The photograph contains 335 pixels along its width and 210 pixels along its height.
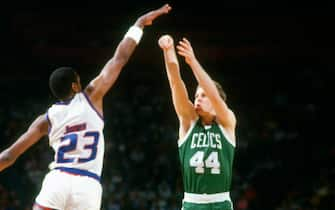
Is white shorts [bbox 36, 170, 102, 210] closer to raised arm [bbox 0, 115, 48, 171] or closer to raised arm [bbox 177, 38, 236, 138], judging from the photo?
raised arm [bbox 0, 115, 48, 171]

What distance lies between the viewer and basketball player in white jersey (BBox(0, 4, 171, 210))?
199 inches

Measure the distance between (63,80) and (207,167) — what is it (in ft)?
4.44

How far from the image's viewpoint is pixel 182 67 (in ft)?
49.9

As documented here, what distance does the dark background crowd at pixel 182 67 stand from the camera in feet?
45.1

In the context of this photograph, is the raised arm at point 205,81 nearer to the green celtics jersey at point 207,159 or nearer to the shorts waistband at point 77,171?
the green celtics jersey at point 207,159

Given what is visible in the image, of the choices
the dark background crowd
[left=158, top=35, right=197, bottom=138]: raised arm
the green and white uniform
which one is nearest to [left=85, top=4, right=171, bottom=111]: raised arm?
[left=158, top=35, right=197, bottom=138]: raised arm

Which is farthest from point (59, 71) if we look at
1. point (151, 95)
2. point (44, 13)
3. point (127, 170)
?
point (44, 13)

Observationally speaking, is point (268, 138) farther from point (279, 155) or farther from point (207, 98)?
point (207, 98)

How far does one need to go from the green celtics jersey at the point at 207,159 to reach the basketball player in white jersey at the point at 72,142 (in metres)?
0.82

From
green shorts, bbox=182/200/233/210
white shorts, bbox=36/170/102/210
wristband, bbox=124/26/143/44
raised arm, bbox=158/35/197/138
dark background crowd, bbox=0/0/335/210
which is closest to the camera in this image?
white shorts, bbox=36/170/102/210

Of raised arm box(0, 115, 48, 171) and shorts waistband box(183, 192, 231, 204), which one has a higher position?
raised arm box(0, 115, 48, 171)

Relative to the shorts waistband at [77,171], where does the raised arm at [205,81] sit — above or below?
above

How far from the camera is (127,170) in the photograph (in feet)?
42.9

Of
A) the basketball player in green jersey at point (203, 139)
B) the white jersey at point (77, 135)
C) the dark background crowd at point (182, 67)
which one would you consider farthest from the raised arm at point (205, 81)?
the dark background crowd at point (182, 67)
